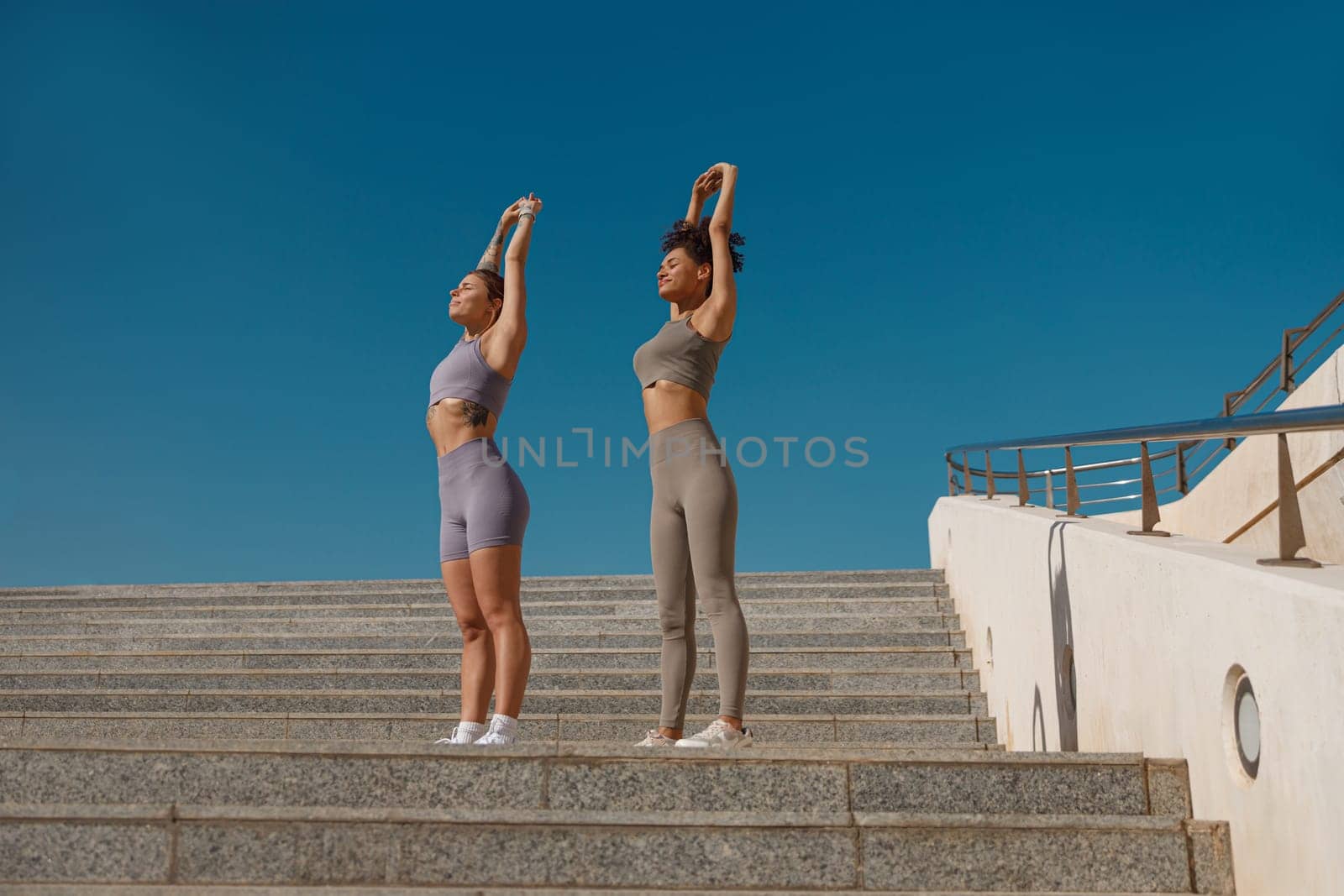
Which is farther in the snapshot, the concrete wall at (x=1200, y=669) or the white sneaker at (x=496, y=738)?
the white sneaker at (x=496, y=738)

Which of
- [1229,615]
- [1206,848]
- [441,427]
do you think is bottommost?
[1206,848]

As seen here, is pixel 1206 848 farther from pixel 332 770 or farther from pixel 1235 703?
pixel 332 770

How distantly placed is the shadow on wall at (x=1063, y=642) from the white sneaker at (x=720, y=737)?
1801 mm

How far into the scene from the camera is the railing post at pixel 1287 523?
341 cm

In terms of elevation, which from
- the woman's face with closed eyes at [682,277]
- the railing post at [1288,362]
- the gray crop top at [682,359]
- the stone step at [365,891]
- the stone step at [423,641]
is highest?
the railing post at [1288,362]

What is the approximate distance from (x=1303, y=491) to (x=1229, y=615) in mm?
6658

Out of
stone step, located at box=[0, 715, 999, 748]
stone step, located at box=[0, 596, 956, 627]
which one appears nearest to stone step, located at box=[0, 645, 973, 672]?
stone step, located at box=[0, 715, 999, 748]

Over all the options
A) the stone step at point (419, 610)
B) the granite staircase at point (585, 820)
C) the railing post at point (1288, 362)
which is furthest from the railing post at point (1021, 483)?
the railing post at point (1288, 362)

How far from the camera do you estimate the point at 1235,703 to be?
139 inches

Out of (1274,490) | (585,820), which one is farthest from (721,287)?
(1274,490)

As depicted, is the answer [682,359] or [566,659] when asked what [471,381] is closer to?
[682,359]

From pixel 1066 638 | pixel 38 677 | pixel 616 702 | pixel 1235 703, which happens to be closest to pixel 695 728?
pixel 616 702

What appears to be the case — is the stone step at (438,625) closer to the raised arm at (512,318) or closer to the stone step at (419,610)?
the stone step at (419,610)

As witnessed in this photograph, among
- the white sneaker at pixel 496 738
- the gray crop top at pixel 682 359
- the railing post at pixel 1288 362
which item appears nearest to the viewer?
the white sneaker at pixel 496 738
